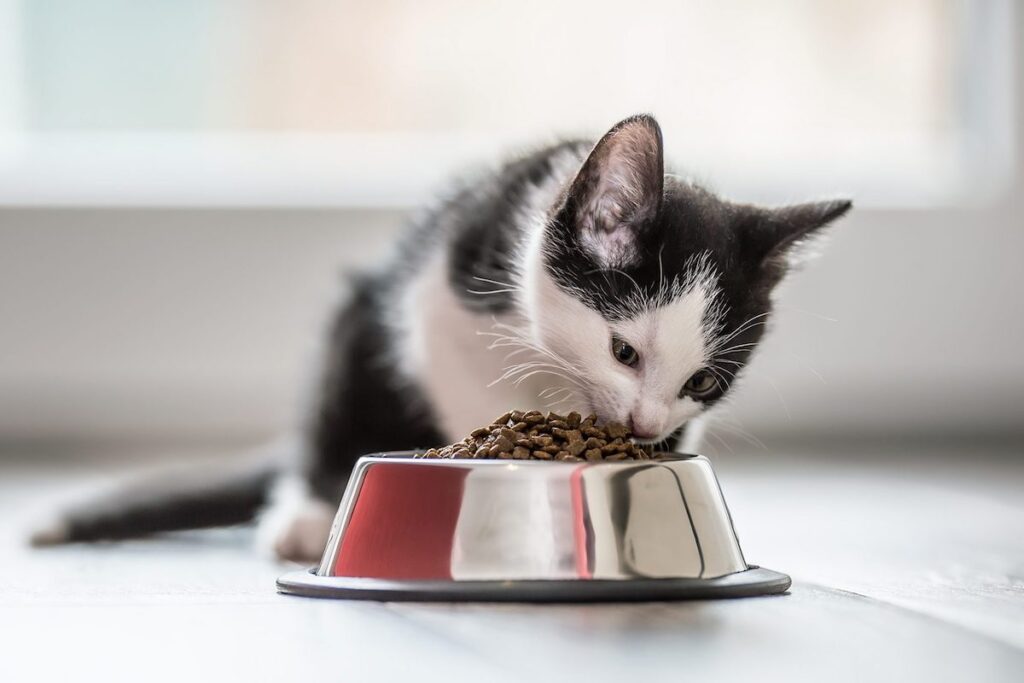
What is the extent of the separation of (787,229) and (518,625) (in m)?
0.72

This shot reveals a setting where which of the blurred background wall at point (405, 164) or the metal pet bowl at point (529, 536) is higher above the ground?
the blurred background wall at point (405, 164)

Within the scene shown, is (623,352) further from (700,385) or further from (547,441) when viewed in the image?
(547,441)

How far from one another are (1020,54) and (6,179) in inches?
116

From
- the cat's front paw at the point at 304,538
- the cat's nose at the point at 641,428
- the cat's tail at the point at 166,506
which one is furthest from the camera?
the cat's tail at the point at 166,506

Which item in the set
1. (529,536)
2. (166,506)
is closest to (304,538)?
(166,506)

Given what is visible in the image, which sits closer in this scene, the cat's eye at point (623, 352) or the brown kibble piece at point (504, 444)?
the brown kibble piece at point (504, 444)

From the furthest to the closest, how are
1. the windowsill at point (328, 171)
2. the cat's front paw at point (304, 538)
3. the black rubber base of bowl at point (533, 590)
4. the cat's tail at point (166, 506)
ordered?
the windowsill at point (328, 171)
the cat's tail at point (166, 506)
the cat's front paw at point (304, 538)
the black rubber base of bowl at point (533, 590)

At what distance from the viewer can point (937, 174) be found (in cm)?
375

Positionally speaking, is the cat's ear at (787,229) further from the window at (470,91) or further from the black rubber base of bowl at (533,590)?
the window at (470,91)

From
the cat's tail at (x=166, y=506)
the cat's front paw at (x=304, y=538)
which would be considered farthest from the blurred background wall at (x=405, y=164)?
the cat's front paw at (x=304, y=538)

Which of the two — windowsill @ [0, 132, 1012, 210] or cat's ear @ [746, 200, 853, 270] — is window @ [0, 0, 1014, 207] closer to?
windowsill @ [0, 132, 1012, 210]

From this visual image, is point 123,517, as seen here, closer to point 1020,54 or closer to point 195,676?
point 195,676

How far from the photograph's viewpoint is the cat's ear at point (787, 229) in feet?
5.04

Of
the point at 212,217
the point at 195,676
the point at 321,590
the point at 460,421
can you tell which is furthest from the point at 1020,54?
the point at 195,676
